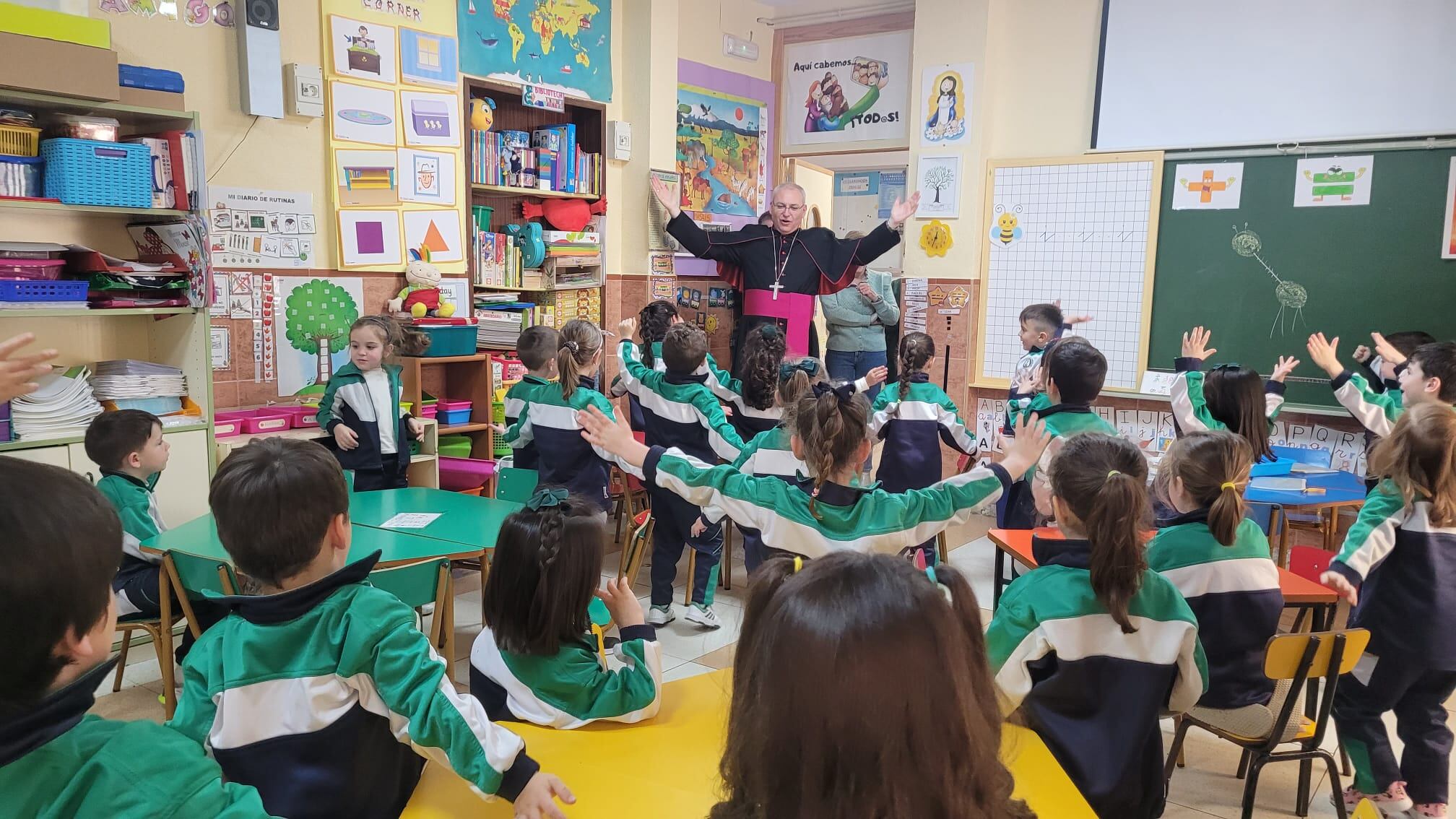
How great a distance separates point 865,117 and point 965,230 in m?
1.28

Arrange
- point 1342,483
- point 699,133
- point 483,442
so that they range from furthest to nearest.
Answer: point 699,133 → point 483,442 → point 1342,483

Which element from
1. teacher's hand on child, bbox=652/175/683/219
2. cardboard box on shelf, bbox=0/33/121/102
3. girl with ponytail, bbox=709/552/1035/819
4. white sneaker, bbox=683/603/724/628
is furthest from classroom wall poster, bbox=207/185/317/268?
girl with ponytail, bbox=709/552/1035/819

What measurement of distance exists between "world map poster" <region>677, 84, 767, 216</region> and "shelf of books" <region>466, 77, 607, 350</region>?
0.76 metres

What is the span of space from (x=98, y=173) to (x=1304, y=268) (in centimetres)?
588

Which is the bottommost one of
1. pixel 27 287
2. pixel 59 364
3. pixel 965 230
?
pixel 59 364

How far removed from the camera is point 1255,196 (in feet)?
17.6

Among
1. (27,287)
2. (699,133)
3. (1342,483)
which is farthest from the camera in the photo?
(699,133)

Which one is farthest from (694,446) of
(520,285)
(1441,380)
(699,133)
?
(699,133)

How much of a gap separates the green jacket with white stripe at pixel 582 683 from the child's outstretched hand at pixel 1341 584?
188cm

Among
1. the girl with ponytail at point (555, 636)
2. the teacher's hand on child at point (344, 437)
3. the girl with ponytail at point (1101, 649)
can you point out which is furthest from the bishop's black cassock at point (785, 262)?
the girl with ponytail at point (555, 636)

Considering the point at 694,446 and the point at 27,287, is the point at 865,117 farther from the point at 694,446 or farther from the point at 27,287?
the point at 27,287

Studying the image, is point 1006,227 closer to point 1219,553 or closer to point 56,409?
point 1219,553

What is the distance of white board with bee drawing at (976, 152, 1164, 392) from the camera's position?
18.9 feet

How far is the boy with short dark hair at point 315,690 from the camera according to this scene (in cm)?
137
